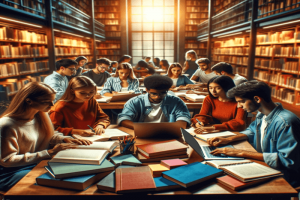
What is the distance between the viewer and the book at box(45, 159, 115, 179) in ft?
3.67

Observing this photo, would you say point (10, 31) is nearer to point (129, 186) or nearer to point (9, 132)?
point (9, 132)

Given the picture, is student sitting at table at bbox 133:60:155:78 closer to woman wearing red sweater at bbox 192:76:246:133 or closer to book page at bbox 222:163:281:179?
woman wearing red sweater at bbox 192:76:246:133

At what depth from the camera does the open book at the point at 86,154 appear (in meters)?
1.23

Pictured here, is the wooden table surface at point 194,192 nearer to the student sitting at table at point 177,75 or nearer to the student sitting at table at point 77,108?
the student sitting at table at point 77,108

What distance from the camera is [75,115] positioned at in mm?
2068

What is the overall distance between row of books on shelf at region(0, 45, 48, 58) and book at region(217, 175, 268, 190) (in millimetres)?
4987

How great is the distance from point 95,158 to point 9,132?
535 millimetres

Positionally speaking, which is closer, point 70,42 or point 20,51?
point 20,51

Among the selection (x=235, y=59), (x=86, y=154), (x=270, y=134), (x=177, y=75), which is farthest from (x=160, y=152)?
(x=235, y=59)

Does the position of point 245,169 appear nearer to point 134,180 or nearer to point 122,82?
point 134,180

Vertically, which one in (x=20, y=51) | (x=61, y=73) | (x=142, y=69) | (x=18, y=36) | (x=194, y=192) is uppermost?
(x=18, y=36)

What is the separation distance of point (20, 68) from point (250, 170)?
18.4ft

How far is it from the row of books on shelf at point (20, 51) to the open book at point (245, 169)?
491 cm

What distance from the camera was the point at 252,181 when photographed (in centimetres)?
111
